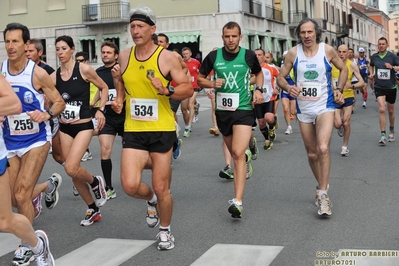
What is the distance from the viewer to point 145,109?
19.4 ft

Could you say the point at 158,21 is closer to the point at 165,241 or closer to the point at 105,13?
the point at 105,13

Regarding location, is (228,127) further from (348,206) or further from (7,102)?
(7,102)

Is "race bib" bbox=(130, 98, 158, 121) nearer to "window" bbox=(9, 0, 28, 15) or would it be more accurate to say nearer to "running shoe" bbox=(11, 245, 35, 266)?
"running shoe" bbox=(11, 245, 35, 266)

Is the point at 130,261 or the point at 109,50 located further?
the point at 109,50

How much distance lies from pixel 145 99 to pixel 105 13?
36085 millimetres

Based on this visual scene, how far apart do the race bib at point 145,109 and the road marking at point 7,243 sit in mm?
1637

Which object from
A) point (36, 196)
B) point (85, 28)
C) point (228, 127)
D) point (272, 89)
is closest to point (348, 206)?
point (228, 127)

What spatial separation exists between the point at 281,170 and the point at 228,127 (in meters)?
3.07

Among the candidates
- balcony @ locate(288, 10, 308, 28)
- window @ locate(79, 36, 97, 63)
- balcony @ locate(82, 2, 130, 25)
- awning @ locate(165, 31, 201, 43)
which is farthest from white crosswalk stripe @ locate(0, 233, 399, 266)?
balcony @ locate(288, 10, 308, 28)

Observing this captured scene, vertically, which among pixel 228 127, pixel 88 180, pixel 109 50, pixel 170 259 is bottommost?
pixel 170 259

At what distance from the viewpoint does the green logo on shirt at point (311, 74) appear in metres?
7.34

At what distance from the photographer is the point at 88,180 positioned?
23.6 feet

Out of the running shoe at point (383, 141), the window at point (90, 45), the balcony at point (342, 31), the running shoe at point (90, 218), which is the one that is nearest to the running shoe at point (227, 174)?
the running shoe at point (90, 218)

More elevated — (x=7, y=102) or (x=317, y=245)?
(x=7, y=102)
